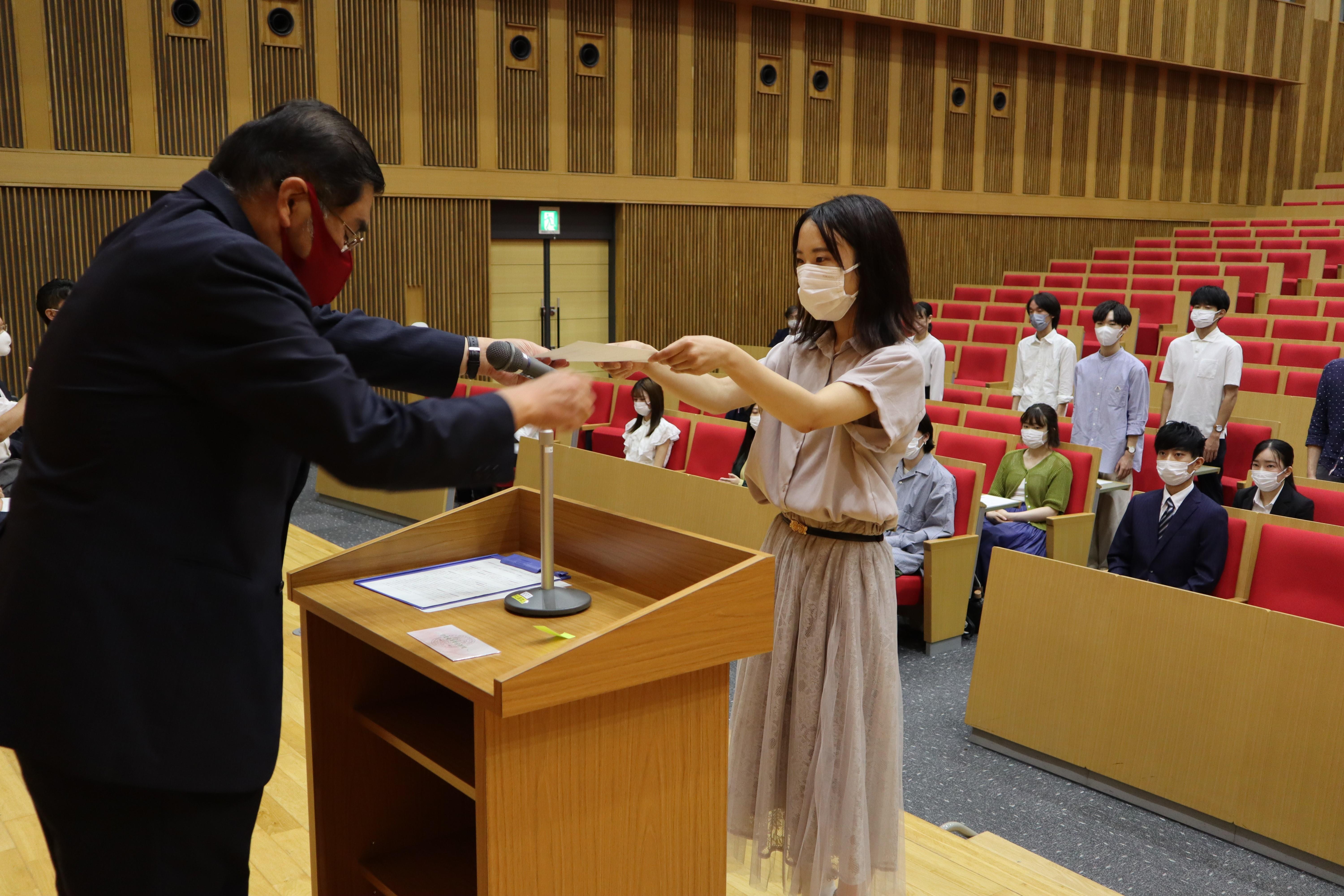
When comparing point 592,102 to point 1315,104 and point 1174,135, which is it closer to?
point 1174,135

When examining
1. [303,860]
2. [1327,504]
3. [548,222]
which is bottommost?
→ [303,860]

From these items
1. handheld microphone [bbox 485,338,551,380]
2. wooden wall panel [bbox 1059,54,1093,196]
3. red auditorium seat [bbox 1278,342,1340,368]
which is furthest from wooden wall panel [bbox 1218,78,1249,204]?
handheld microphone [bbox 485,338,551,380]

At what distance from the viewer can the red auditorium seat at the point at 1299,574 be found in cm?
305

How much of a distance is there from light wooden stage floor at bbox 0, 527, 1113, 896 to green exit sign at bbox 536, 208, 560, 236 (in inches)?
255

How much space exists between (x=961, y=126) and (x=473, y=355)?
1034cm

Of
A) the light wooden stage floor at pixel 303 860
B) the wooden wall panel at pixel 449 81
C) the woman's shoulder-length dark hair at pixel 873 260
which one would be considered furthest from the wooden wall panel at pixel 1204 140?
the woman's shoulder-length dark hair at pixel 873 260

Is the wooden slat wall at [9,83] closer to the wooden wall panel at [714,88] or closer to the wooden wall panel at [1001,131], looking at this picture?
the wooden wall panel at [714,88]

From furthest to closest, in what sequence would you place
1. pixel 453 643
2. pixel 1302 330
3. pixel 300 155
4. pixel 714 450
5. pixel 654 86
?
pixel 654 86
pixel 1302 330
pixel 714 450
pixel 453 643
pixel 300 155

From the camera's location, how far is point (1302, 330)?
7.42 meters

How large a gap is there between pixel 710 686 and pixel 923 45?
33.7 ft

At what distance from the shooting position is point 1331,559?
10.0 ft

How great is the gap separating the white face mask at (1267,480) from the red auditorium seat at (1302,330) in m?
3.86

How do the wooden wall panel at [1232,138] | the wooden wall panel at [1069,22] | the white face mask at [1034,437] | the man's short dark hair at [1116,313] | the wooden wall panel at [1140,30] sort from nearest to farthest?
1. the white face mask at [1034,437]
2. the man's short dark hair at [1116,313]
3. the wooden wall panel at [1069,22]
4. the wooden wall panel at [1140,30]
5. the wooden wall panel at [1232,138]

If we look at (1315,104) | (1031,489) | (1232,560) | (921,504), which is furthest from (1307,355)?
(1315,104)
